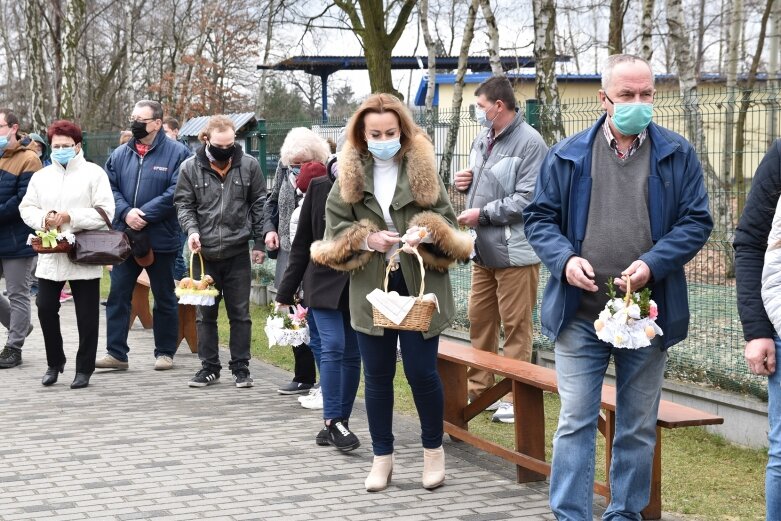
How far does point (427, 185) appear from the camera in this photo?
5.85m

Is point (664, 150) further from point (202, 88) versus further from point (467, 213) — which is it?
point (202, 88)

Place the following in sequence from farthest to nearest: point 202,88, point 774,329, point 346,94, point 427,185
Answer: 1. point 346,94
2. point 202,88
3. point 427,185
4. point 774,329

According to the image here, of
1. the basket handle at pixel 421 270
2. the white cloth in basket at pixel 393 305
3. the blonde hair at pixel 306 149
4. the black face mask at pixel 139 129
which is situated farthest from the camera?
the black face mask at pixel 139 129

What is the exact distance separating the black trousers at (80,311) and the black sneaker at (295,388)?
1507 mm

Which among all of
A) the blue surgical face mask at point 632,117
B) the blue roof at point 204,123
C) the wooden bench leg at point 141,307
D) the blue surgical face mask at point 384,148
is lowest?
the wooden bench leg at point 141,307

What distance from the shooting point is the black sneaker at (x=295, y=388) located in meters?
8.85

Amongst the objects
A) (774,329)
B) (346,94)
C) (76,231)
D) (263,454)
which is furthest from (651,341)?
(346,94)

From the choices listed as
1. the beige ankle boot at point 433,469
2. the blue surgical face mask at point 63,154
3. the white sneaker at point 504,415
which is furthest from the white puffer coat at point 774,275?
the blue surgical face mask at point 63,154

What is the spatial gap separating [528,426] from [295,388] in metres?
3.02

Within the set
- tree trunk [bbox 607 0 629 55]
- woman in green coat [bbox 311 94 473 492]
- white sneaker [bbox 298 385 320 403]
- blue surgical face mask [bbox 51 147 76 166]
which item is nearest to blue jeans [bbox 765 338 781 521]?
woman in green coat [bbox 311 94 473 492]

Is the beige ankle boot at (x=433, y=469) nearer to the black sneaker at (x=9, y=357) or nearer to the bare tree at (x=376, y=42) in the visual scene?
the black sneaker at (x=9, y=357)

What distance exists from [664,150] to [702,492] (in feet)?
7.27

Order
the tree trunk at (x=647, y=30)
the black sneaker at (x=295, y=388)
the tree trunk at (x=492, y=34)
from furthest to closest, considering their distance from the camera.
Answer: the tree trunk at (x=492, y=34) → the tree trunk at (x=647, y=30) → the black sneaker at (x=295, y=388)

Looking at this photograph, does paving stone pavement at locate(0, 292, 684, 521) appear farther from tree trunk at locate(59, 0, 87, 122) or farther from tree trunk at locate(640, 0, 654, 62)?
tree trunk at locate(59, 0, 87, 122)
